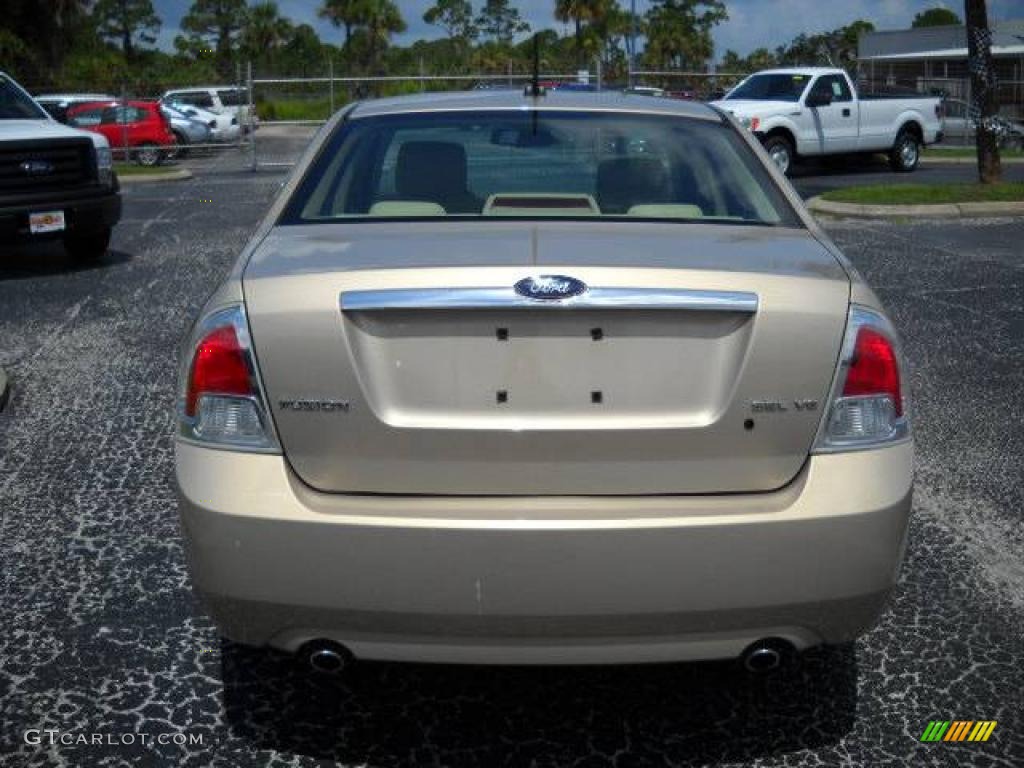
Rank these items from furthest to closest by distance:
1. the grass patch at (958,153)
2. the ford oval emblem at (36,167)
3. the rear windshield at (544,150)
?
the grass patch at (958,153)
the ford oval emblem at (36,167)
the rear windshield at (544,150)

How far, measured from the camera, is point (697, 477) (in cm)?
279

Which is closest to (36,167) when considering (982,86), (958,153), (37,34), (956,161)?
(982,86)

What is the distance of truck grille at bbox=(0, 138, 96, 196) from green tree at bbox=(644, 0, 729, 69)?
74.4 meters

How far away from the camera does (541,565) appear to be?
2.70 meters

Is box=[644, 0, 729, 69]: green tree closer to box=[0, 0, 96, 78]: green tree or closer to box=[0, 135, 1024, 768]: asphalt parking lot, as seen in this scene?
box=[0, 0, 96, 78]: green tree

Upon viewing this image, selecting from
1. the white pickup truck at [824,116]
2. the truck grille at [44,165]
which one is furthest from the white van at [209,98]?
the truck grille at [44,165]

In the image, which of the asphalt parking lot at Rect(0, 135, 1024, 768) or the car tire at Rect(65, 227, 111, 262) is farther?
the car tire at Rect(65, 227, 111, 262)

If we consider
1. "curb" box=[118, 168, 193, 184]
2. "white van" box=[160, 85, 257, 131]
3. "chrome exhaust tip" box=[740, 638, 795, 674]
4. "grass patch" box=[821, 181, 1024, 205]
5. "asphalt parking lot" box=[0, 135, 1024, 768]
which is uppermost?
"white van" box=[160, 85, 257, 131]

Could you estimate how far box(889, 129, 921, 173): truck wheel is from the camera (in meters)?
21.8

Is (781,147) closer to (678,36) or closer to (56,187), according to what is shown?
(56,187)

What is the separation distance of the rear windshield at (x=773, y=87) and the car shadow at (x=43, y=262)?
474 inches

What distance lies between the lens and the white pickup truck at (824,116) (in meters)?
20.1

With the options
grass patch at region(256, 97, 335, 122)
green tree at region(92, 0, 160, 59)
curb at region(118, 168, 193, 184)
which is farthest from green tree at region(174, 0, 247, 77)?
curb at region(118, 168, 193, 184)

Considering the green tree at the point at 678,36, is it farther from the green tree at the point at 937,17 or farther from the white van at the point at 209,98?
the white van at the point at 209,98
